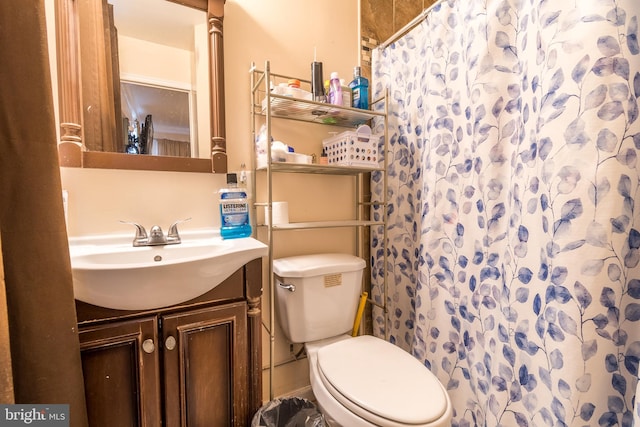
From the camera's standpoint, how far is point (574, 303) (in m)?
0.74

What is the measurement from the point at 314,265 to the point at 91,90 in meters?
1.02

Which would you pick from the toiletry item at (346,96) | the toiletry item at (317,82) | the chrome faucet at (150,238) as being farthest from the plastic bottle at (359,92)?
the chrome faucet at (150,238)

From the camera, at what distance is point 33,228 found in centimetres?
65

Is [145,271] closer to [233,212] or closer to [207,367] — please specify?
[207,367]

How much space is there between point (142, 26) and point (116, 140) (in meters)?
0.44

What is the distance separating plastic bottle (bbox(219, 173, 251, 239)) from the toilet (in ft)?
0.69

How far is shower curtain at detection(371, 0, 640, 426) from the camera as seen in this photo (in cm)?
70

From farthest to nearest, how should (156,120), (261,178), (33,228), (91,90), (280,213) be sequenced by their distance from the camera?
(261,178) → (280,213) → (156,120) → (91,90) → (33,228)

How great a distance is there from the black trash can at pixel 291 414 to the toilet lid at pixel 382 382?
0.22 meters

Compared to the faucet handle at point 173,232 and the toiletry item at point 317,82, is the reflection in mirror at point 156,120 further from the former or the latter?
the toiletry item at point 317,82

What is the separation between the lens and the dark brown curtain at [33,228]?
0.62m

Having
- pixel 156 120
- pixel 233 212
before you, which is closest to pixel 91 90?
Result: pixel 156 120

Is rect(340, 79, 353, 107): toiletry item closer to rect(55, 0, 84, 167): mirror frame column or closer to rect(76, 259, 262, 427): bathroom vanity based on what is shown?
rect(76, 259, 262, 427): bathroom vanity

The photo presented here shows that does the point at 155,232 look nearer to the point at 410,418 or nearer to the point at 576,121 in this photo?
the point at 410,418
